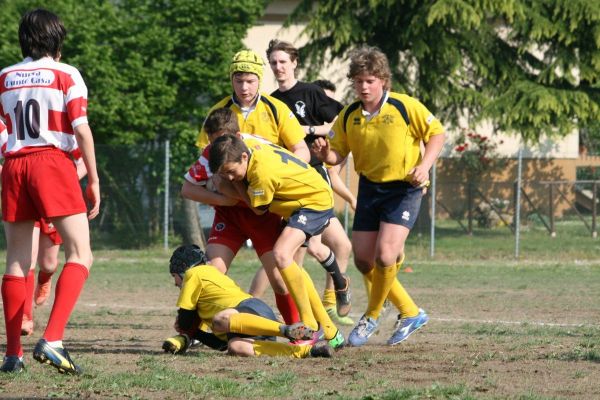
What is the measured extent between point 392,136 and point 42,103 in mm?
2593

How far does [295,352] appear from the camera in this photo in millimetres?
7086

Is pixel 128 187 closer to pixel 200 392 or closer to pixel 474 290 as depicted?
pixel 474 290

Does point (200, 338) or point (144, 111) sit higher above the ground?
point (144, 111)

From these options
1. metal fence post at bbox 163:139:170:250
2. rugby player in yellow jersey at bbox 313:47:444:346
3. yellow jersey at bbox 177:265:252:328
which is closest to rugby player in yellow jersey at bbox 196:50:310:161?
rugby player in yellow jersey at bbox 313:47:444:346

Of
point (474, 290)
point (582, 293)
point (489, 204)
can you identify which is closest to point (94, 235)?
point (489, 204)

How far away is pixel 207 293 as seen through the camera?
24.0 feet

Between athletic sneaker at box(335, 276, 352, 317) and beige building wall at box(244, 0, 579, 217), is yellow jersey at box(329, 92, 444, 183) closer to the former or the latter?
athletic sneaker at box(335, 276, 352, 317)

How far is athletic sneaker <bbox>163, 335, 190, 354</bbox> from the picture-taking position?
283 inches

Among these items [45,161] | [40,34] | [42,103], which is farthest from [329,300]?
[40,34]

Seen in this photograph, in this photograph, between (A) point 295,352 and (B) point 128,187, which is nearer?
(A) point 295,352

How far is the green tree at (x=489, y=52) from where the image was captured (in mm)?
22438

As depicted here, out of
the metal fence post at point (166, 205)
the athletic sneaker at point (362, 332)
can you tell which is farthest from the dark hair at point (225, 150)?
the metal fence post at point (166, 205)

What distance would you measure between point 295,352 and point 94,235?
45.9 feet

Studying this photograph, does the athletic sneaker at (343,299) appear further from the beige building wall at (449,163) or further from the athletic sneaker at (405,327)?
the beige building wall at (449,163)
